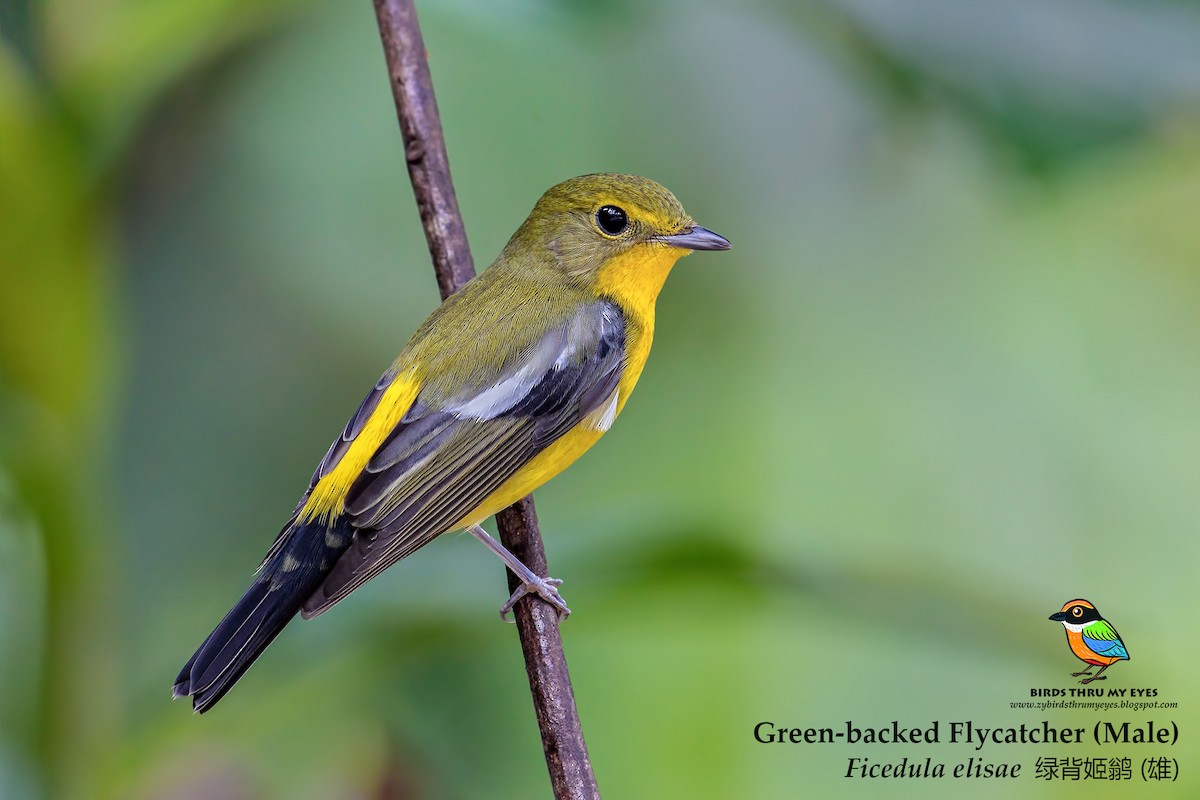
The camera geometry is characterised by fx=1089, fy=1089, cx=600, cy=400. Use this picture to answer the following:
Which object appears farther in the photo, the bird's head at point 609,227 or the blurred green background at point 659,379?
the bird's head at point 609,227

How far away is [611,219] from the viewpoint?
238 centimetres

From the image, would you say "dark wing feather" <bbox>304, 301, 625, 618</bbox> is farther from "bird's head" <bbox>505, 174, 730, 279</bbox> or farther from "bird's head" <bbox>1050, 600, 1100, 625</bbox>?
"bird's head" <bbox>1050, 600, 1100, 625</bbox>

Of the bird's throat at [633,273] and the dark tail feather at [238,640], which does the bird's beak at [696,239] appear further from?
the dark tail feather at [238,640]

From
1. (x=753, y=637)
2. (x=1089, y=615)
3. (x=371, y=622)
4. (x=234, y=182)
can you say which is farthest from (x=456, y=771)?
(x=234, y=182)

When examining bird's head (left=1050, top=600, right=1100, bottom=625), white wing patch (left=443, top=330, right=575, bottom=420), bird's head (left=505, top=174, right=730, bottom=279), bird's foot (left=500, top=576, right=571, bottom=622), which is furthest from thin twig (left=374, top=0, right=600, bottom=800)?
bird's head (left=1050, top=600, right=1100, bottom=625)

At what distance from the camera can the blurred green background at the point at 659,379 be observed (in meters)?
2.11

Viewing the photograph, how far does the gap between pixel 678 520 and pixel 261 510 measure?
1317mm

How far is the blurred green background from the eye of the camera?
211 centimetres

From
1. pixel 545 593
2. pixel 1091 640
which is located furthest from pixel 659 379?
pixel 1091 640

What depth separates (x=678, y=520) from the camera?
7.36 ft

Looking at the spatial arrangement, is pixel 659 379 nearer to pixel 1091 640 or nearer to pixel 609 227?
pixel 609 227

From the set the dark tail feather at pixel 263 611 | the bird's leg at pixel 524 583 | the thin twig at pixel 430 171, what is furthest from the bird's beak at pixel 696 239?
the dark tail feather at pixel 263 611

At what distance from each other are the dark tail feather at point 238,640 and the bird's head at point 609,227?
93cm

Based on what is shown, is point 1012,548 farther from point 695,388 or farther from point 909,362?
point 695,388
